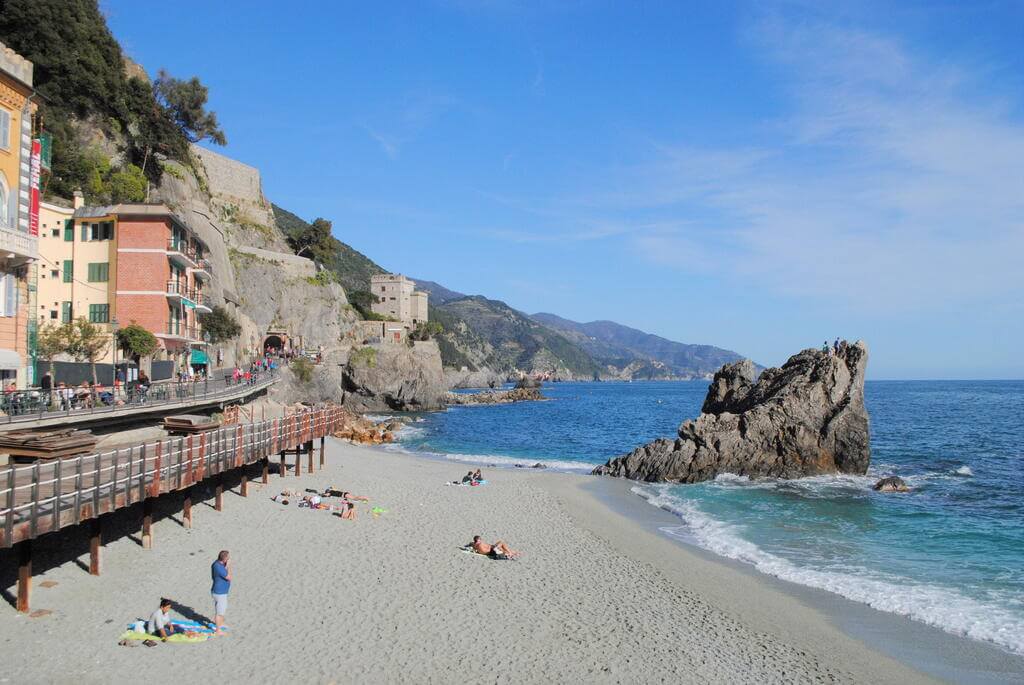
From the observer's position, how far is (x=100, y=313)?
37375mm

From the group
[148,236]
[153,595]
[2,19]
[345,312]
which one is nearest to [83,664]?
[153,595]

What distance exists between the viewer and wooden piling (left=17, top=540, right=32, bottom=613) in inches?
469

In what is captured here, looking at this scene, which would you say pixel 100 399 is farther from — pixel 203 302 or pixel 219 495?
pixel 203 302

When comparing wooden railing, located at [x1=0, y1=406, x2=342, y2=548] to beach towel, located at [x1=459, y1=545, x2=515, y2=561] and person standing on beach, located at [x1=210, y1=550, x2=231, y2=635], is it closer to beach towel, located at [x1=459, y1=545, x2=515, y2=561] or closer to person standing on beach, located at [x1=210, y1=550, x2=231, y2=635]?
person standing on beach, located at [x1=210, y1=550, x2=231, y2=635]

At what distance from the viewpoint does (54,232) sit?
118 feet

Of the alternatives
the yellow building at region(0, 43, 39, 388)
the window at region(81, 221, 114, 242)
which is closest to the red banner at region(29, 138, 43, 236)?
the yellow building at region(0, 43, 39, 388)

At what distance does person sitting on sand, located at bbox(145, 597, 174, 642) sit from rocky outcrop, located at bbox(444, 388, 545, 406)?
84.1 m

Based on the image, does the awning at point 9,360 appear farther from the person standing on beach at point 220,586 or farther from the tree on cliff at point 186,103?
the tree on cliff at point 186,103

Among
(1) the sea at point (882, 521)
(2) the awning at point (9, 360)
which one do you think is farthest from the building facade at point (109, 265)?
(1) the sea at point (882, 521)

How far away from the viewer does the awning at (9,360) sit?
2267 cm

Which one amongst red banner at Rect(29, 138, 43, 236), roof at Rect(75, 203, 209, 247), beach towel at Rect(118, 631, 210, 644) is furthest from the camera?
roof at Rect(75, 203, 209, 247)

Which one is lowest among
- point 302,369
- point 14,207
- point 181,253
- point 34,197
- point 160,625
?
point 160,625

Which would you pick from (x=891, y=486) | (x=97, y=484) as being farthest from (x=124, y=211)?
(x=891, y=486)

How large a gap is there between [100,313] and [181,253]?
5.14 metres
